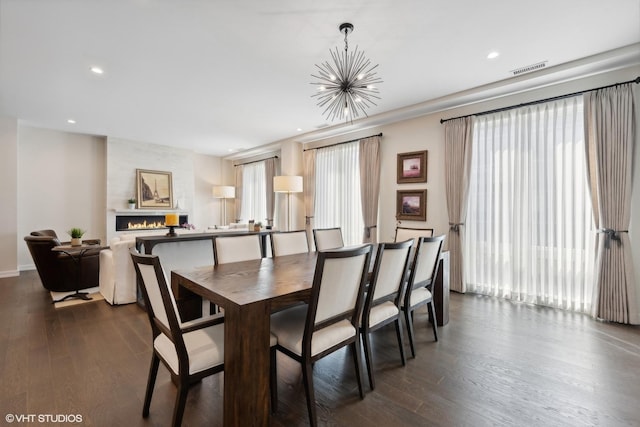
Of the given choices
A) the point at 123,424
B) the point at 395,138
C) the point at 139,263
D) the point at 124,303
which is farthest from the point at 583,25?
the point at 124,303

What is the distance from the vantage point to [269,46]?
8.85 ft

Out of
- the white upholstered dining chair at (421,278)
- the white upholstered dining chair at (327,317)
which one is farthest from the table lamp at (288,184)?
the white upholstered dining chair at (327,317)

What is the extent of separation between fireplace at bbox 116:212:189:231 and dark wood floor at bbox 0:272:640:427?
3581 mm

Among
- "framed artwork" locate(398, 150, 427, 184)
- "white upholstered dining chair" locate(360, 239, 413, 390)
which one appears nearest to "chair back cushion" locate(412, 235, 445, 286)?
"white upholstered dining chair" locate(360, 239, 413, 390)

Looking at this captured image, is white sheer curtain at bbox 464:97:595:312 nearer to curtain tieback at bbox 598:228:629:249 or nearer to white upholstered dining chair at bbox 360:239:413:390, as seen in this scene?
curtain tieback at bbox 598:228:629:249

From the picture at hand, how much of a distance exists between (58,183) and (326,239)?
19.9 ft

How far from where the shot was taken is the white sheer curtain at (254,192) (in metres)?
7.29

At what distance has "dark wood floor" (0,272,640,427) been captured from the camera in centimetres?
164

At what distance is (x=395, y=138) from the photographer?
480cm

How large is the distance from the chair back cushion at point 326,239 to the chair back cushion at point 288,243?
16 cm

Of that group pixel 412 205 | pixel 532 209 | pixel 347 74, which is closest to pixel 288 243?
pixel 347 74

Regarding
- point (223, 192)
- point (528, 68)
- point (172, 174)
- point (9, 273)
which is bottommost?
point (9, 273)

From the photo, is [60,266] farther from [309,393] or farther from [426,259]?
[426,259]

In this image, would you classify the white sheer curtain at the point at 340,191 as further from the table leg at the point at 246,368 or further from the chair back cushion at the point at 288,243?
the table leg at the point at 246,368
